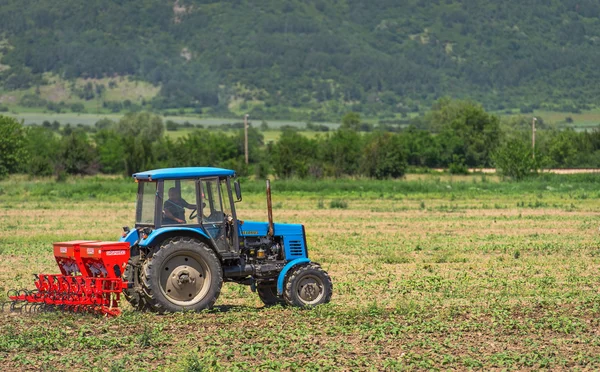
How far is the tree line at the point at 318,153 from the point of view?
262 ft

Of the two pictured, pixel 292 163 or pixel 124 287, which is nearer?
pixel 124 287

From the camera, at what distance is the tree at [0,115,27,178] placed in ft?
259

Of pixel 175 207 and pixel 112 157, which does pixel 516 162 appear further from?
pixel 175 207

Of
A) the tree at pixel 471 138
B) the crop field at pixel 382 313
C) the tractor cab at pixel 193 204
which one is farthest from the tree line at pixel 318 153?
the tractor cab at pixel 193 204

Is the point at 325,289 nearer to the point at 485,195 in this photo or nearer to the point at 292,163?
the point at 485,195

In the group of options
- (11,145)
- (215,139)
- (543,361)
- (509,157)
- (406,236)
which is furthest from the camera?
(215,139)

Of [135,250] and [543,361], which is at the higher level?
[135,250]

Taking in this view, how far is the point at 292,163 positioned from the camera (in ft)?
262

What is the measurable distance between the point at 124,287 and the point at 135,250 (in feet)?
3.05

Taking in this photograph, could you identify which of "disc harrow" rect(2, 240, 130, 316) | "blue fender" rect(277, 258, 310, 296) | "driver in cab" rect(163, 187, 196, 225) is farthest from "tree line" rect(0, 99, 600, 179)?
"disc harrow" rect(2, 240, 130, 316)

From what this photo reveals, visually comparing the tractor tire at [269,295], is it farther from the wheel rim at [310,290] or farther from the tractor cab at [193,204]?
the tractor cab at [193,204]

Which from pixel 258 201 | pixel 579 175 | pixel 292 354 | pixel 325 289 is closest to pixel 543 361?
pixel 292 354

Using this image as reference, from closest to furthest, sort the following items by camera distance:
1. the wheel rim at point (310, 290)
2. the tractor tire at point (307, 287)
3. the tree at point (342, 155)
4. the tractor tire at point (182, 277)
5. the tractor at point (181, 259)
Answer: the tractor tire at point (182, 277)
the tractor at point (181, 259)
the tractor tire at point (307, 287)
the wheel rim at point (310, 290)
the tree at point (342, 155)

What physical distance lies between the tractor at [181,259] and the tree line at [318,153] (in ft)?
184
